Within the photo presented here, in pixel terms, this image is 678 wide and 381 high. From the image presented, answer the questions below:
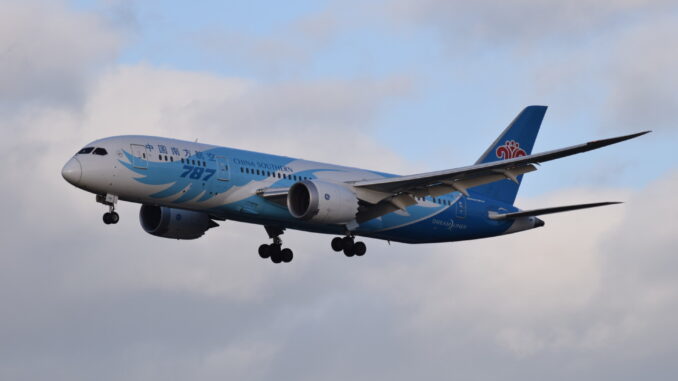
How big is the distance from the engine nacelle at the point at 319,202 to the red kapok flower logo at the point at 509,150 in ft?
42.9

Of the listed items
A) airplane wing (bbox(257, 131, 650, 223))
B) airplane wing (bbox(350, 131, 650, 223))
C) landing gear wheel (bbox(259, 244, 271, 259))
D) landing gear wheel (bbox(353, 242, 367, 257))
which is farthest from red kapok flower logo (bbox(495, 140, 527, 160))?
landing gear wheel (bbox(259, 244, 271, 259))

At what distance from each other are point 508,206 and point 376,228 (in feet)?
28.9

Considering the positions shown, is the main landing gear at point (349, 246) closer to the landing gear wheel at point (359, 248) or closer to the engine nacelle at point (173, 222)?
the landing gear wheel at point (359, 248)

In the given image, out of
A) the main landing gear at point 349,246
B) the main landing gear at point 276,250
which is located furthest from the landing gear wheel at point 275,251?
the main landing gear at point 349,246

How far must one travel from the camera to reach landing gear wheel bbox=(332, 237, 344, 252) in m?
60.2

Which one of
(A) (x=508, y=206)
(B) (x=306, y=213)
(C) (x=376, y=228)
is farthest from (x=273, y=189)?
(A) (x=508, y=206)

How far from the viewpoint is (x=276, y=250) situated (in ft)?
207

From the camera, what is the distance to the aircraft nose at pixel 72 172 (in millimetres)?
52906

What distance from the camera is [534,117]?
228 feet

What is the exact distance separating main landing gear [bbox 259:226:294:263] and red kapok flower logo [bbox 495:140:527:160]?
40.7 ft

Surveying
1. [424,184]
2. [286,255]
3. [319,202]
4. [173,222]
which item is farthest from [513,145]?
[173,222]

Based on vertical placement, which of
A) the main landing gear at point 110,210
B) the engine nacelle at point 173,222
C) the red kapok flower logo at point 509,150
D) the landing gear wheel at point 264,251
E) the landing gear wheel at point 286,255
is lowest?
the main landing gear at point 110,210

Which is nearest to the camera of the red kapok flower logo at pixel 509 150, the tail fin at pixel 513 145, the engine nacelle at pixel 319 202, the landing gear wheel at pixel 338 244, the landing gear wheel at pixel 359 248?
the engine nacelle at pixel 319 202

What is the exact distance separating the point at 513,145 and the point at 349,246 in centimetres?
1290
